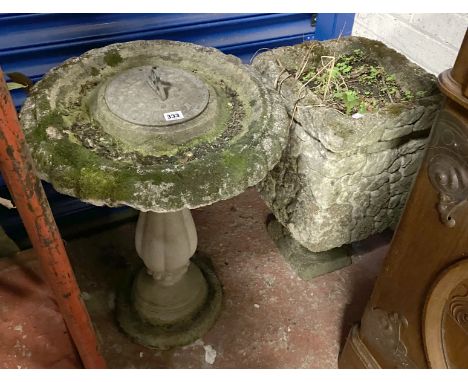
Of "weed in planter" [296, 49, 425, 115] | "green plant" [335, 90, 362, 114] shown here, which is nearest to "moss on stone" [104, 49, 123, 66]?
"weed in planter" [296, 49, 425, 115]

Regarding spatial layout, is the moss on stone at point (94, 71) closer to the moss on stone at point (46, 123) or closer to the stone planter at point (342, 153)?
the moss on stone at point (46, 123)

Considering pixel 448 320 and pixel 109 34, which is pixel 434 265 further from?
pixel 109 34

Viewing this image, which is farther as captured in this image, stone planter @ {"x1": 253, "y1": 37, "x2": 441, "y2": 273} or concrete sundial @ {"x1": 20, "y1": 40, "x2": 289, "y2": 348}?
stone planter @ {"x1": 253, "y1": 37, "x2": 441, "y2": 273}

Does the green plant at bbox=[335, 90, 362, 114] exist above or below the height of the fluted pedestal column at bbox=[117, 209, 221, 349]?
above

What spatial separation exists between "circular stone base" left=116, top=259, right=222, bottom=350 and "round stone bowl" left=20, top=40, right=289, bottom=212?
1059 mm

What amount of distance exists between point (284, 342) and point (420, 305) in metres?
0.85

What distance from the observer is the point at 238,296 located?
2441 millimetres

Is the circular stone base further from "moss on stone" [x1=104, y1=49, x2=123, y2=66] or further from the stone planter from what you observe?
"moss on stone" [x1=104, y1=49, x2=123, y2=66]

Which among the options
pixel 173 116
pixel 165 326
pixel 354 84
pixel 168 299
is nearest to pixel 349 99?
pixel 354 84

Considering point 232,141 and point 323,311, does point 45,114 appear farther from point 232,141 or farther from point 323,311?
point 323,311

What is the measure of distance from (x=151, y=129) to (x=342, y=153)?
2.57 feet

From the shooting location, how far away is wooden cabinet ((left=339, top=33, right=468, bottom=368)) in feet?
4.16

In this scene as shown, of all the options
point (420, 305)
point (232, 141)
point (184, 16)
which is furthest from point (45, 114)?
point (420, 305)

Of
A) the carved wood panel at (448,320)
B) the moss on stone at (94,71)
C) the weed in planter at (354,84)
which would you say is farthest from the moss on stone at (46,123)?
the carved wood panel at (448,320)
